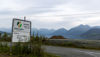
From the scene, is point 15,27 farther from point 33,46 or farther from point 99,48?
point 99,48

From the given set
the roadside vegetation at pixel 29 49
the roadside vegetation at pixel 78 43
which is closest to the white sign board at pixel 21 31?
the roadside vegetation at pixel 29 49

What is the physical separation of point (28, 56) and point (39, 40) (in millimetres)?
1099

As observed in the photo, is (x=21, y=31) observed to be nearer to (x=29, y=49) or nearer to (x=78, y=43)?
(x=29, y=49)

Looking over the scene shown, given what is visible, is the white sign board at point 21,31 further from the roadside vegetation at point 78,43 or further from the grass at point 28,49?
the roadside vegetation at point 78,43

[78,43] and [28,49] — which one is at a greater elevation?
[28,49]

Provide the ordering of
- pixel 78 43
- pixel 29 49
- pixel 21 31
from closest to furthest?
pixel 29 49, pixel 21 31, pixel 78 43

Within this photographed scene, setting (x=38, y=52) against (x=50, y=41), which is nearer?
(x=38, y=52)

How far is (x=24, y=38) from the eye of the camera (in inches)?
314

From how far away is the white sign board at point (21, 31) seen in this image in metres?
7.66

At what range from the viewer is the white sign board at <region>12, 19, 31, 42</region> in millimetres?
7656

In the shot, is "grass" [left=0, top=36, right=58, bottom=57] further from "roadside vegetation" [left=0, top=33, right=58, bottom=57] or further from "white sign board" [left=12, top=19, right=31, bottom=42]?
"white sign board" [left=12, top=19, right=31, bottom=42]

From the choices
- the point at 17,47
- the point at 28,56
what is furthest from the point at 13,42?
the point at 28,56

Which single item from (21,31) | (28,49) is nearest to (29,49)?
(28,49)

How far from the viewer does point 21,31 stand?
796 centimetres
